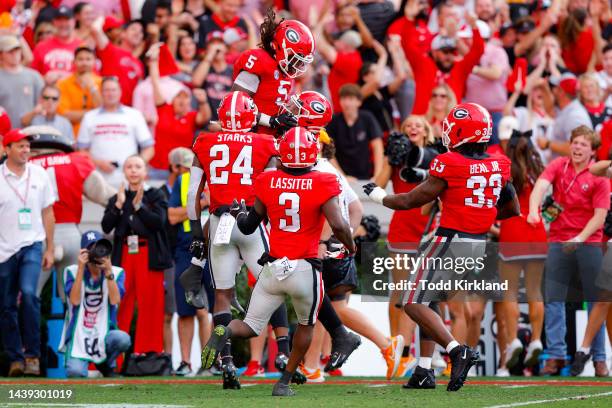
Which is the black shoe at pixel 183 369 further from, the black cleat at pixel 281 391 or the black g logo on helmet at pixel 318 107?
the black cleat at pixel 281 391

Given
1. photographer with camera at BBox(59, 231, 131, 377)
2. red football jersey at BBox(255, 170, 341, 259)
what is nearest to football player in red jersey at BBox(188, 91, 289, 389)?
red football jersey at BBox(255, 170, 341, 259)

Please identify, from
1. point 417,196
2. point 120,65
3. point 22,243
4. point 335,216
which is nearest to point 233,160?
point 335,216

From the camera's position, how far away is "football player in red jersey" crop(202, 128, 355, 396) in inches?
353

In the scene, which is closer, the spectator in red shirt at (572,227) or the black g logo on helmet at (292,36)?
the black g logo on helmet at (292,36)

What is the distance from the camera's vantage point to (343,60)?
16203 millimetres

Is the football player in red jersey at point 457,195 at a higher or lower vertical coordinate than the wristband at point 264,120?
lower

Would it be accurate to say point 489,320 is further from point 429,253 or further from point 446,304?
point 429,253

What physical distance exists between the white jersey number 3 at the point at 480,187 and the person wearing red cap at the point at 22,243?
4.77 meters

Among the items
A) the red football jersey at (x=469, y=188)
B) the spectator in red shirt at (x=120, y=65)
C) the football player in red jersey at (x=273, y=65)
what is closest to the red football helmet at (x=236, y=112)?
the football player in red jersey at (x=273, y=65)

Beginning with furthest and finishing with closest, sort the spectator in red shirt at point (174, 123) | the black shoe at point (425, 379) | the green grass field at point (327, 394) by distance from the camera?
the spectator in red shirt at point (174, 123) → the black shoe at point (425, 379) → the green grass field at point (327, 394)

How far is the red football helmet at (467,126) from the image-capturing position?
9484 mm

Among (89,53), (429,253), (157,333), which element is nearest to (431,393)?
(429,253)

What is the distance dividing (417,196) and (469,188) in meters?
0.37

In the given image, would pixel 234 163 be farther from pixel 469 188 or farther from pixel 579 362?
pixel 579 362
